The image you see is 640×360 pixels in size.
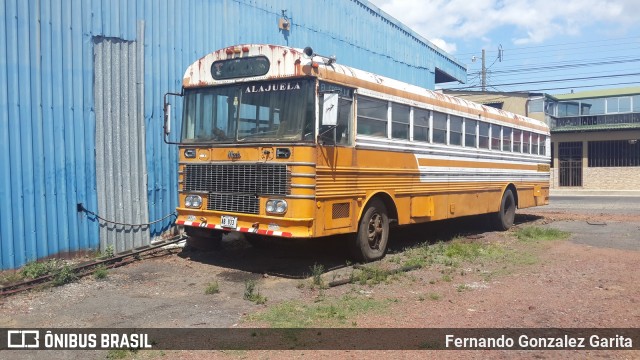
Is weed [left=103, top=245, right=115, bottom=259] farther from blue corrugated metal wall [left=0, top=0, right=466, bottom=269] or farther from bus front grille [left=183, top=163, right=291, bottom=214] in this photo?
bus front grille [left=183, top=163, right=291, bottom=214]

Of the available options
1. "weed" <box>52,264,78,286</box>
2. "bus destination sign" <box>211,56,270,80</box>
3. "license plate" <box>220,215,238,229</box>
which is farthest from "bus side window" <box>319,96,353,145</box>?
"weed" <box>52,264,78,286</box>

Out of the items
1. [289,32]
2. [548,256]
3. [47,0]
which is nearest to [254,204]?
[47,0]

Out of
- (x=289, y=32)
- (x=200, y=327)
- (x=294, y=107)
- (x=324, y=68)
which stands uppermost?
(x=289, y=32)

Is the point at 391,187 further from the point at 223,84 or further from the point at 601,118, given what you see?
the point at 601,118

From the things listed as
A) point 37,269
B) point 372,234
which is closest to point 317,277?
point 372,234

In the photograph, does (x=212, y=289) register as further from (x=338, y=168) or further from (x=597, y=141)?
(x=597, y=141)

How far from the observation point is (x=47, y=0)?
811 cm

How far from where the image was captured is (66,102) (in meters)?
8.32

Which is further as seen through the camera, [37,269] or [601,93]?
[601,93]

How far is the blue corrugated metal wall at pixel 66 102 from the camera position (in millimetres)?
7676

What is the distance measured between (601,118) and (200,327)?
1413 inches

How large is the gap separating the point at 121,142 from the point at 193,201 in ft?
5.77

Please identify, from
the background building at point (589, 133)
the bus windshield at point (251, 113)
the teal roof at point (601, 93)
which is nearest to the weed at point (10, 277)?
the bus windshield at point (251, 113)

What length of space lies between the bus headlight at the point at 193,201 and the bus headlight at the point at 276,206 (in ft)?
4.37
